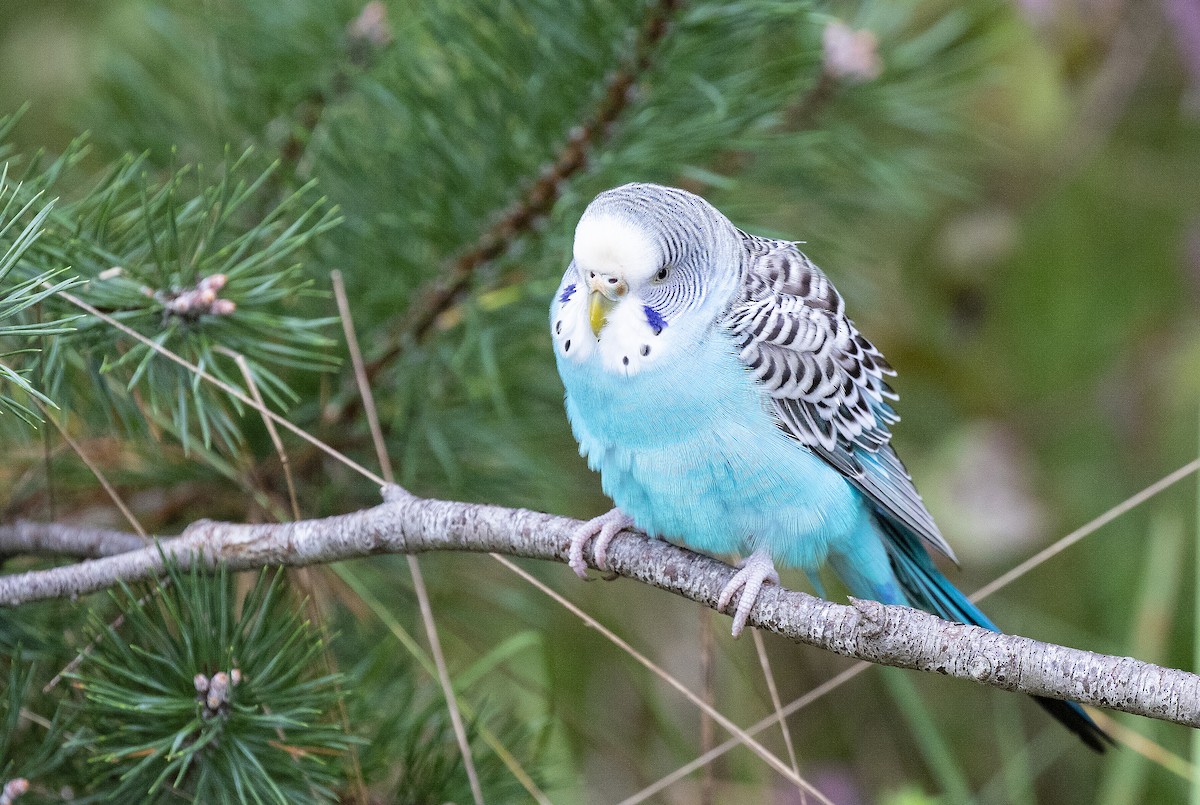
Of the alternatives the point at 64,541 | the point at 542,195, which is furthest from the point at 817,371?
the point at 64,541

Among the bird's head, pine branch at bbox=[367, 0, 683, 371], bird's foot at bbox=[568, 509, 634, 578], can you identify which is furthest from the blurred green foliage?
bird's foot at bbox=[568, 509, 634, 578]

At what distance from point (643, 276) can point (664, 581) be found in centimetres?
34

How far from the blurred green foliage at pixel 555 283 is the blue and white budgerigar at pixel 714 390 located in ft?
0.44

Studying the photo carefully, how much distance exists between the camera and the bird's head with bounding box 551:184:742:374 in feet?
3.68

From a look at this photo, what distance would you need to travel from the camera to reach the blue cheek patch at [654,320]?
4.01 ft

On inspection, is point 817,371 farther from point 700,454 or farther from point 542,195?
point 542,195

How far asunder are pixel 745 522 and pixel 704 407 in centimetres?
15

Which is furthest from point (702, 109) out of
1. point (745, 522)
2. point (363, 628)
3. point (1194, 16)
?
point (1194, 16)

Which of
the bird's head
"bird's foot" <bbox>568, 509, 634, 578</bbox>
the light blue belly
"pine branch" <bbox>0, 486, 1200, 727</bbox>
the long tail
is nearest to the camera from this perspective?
"pine branch" <bbox>0, 486, 1200, 727</bbox>

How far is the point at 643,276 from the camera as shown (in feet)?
3.89

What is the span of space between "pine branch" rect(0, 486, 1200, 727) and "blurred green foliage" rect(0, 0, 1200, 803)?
101mm

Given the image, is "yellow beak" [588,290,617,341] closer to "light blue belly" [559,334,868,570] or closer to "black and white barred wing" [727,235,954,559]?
"light blue belly" [559,334,868,570]

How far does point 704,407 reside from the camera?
4.06 ft

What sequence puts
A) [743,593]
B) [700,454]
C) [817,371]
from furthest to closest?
[817,371], [700,454], [743,593]
